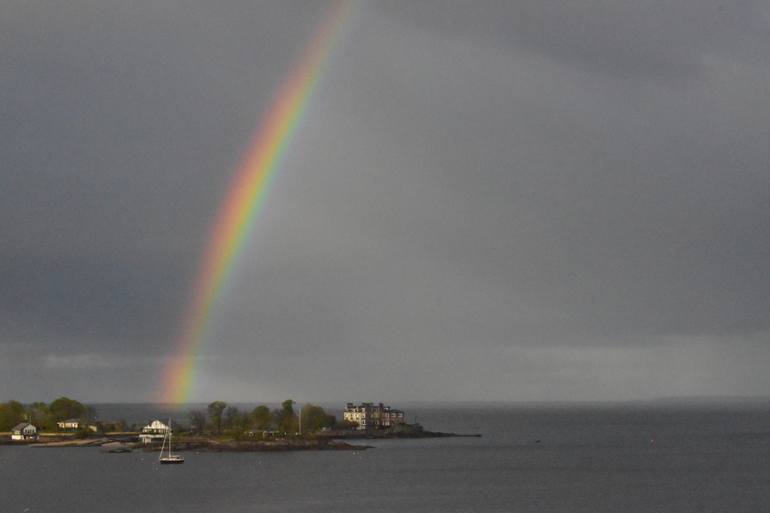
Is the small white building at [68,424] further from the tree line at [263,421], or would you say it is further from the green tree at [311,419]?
the green tree at [311,419]

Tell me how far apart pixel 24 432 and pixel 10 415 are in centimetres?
1498

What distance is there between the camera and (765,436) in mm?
184125

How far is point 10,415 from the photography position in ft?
539

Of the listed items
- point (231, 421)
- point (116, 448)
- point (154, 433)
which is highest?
point (231, 421)

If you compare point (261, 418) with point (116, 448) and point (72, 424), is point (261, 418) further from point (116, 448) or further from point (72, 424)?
point (72, 424)

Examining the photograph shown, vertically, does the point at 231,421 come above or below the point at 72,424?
below

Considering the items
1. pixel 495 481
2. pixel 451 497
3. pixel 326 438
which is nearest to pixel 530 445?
pixel 326 438

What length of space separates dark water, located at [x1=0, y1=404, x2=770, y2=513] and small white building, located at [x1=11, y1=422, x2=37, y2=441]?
36.6 feet

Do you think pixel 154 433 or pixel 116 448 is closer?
pixel 116 448

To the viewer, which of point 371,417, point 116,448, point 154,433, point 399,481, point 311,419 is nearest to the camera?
point 399,481

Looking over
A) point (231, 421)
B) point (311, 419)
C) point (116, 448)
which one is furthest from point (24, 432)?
point (311, 419)

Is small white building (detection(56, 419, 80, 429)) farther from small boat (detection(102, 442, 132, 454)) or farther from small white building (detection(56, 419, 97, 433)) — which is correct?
small boat (detection(102, 442, 132, 454))

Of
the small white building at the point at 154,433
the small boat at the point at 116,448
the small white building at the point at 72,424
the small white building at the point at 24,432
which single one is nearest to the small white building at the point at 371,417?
the small white building at the point at 154,433

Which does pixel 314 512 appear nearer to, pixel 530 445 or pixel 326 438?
pixel 326 438
